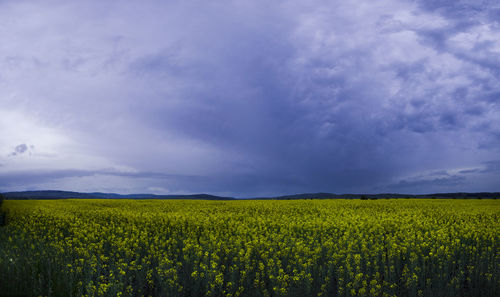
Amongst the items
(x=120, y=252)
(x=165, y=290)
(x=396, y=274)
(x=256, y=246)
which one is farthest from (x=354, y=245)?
(x=120, y=252)

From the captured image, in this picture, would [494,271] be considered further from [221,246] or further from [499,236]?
[221,246]

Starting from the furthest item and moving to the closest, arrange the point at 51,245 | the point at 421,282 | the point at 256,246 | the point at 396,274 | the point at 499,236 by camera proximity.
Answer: the point at 499,236 → the point at 51,245 → the point at 256,246 → the point at 396,274 → the point at 421,282

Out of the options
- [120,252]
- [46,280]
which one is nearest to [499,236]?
[120,252]

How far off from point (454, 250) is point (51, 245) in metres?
13.4

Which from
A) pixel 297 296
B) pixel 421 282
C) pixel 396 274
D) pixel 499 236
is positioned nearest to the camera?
pixel 297 296

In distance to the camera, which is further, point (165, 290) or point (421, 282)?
point (421, 282)

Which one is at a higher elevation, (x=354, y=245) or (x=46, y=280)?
(x=354, y=245)

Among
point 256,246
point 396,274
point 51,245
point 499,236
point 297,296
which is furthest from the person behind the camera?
point 499,236

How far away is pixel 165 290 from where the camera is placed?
7.14 metres

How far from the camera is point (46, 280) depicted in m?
8.45

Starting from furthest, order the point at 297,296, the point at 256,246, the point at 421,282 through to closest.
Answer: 1. the point at 256,246
2. the point at 421,282
3. the point at 297,296

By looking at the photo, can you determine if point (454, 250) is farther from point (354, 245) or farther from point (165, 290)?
point (165, 290)

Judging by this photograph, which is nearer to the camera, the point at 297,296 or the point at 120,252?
the point at 297,296

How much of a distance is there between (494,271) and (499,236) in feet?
16.2
